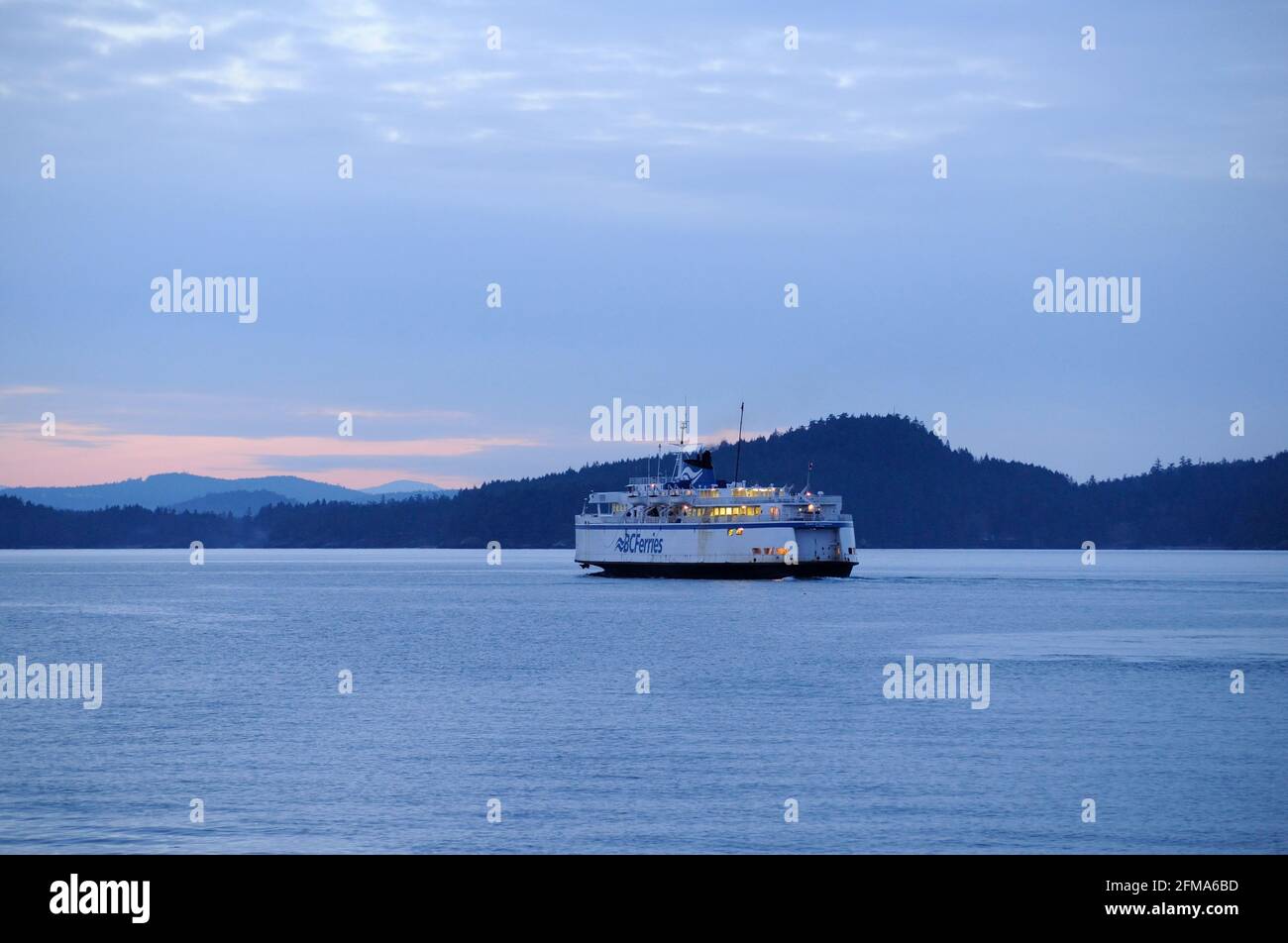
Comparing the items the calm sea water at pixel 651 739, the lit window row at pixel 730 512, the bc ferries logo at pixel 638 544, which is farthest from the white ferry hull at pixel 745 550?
the calm sea water at pixel 651 739

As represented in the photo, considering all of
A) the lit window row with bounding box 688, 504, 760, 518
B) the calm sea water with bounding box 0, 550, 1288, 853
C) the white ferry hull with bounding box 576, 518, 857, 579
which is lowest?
the calm sea water with bounding box 0, 550, 1288, 853

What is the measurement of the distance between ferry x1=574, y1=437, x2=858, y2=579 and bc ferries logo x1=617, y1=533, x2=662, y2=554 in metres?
0.08

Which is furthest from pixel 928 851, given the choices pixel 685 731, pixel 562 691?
pixel 562 691

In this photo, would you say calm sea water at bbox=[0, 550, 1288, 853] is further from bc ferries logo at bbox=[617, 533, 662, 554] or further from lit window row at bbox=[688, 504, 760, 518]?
bc ferries logo at bbox=[617, 533, 662, 554]

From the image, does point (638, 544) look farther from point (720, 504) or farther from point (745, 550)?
point (745, 550)

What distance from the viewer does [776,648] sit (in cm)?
6088

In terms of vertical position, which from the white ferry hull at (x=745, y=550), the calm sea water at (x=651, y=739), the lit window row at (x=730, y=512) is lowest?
the calm sea water at (x=651, y=739)

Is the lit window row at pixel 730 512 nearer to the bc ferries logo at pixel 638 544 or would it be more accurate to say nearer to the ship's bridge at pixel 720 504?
the ship's bridge at pixel 720 504

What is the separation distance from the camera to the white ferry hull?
10594 centimetres

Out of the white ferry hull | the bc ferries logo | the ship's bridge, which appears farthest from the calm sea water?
the bc ferries logo

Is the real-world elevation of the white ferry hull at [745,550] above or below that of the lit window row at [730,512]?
below

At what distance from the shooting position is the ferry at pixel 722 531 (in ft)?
348
